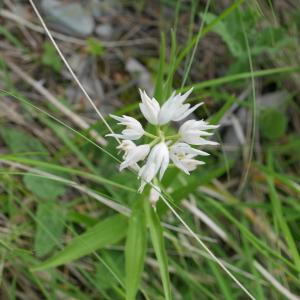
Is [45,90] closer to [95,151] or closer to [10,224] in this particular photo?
[95,151]

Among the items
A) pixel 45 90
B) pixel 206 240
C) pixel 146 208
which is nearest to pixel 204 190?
pixel 206 240

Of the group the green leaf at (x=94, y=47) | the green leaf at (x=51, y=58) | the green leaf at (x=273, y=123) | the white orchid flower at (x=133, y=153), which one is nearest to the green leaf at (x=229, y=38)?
the green leaf at (x=273, y=123)

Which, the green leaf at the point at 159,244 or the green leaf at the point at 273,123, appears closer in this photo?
the green leaf at the point at 159,244

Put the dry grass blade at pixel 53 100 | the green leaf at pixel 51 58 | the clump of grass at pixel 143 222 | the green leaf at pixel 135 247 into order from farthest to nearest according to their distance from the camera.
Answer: the green leaf at pixel 51 58 → the dry grass blade at pixel 53 100 → the clump of grass at pixel 143 222 → the green leaf at pixel 135 247

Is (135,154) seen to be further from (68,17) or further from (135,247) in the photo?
(68,17)

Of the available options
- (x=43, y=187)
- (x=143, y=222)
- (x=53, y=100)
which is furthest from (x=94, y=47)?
(x=143, y=222)

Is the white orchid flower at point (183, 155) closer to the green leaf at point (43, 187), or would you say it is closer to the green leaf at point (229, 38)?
the green leaf at point (43, 187)

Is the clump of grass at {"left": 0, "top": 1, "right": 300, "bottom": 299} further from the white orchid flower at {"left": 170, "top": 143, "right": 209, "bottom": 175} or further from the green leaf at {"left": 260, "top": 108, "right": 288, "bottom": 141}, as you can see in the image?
the white orchid flower at {"left": 170, "top": 143, "right": 209, "bottom": 175}
